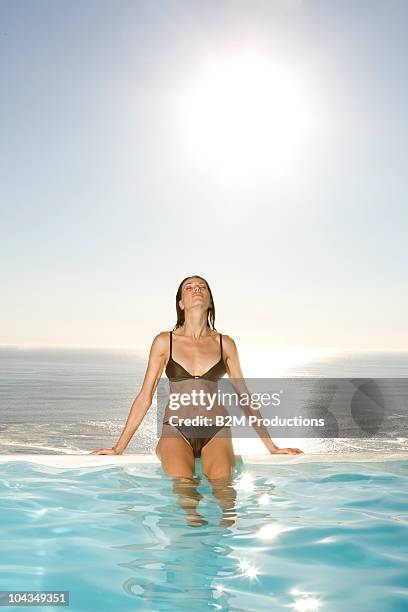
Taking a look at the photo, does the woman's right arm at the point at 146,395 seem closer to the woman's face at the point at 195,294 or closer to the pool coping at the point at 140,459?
the pool coping at the point at 140,459

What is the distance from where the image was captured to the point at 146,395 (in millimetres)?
5473

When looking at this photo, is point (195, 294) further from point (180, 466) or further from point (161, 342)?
point (180, 466)

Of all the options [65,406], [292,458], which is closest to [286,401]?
[65,406]

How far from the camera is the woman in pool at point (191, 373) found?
5223 mm

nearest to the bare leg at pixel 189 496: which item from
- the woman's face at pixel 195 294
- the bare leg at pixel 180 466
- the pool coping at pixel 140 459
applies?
the bare leg at pixel 180 466

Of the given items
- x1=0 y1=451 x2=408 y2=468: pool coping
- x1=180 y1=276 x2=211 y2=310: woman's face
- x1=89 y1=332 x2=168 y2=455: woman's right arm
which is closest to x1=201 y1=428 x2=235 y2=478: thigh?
x1=0 y1=451 x2=408 y2=468: pool coping

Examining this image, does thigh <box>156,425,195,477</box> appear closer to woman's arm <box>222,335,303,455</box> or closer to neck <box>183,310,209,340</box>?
woman's arm <box>222,335,303,455</box>

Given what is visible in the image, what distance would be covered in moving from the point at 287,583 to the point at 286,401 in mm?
66936

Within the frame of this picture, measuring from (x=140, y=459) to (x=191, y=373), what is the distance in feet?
3.29

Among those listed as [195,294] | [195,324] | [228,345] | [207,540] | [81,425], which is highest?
[195,294]

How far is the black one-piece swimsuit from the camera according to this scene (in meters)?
5.42

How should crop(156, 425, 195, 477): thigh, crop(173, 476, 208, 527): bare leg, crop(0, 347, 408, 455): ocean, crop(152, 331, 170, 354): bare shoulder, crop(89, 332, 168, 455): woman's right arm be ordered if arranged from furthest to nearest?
1. crop(0, 347, 408, 455): ocean
2. crop(152, 331, 170, 354): bare shoulder
3. crop(89, 332, 168, 455): woman's right arm
4. crop(156, 425, 195, 477): thigh
5. crop(173, 476, 208, 527): bare leg

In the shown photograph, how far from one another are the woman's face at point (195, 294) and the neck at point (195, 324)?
0.26ft

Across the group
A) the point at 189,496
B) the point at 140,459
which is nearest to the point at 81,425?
the point at 140,459
